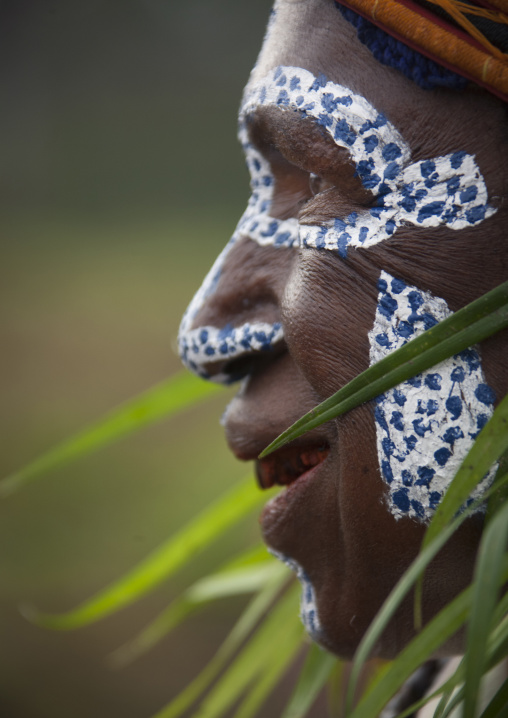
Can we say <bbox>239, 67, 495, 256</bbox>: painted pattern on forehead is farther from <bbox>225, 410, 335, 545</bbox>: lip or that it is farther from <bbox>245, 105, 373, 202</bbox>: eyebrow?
<bbox>225, 410, 335, 545</bbox>: lip

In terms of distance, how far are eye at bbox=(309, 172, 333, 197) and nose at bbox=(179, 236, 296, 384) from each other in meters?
0.07

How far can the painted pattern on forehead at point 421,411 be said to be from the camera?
2.29ft

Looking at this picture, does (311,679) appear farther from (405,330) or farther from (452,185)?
(452,185)

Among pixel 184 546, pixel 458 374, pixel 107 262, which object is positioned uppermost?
pixel 107 262

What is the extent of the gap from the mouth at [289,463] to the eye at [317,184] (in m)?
0.27

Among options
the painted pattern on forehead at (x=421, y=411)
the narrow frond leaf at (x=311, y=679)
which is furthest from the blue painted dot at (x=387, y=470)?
the narrow frond leaf at (x=311, y=679)

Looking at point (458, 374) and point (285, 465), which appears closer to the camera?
point (458, 374)

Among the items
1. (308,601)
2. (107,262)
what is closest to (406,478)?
(308,601)

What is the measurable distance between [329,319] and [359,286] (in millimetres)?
44

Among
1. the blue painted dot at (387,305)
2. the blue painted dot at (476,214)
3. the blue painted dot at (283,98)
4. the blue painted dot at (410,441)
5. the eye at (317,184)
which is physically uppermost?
the blue painted dot at (283,98)

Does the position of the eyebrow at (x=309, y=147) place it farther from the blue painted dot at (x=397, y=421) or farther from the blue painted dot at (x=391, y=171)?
the blue painted dot at (x=397, y=421)

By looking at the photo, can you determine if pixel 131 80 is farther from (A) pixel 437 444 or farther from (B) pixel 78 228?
(A) pixel 437 444

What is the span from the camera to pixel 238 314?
2.84ft

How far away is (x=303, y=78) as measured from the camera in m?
0.76
